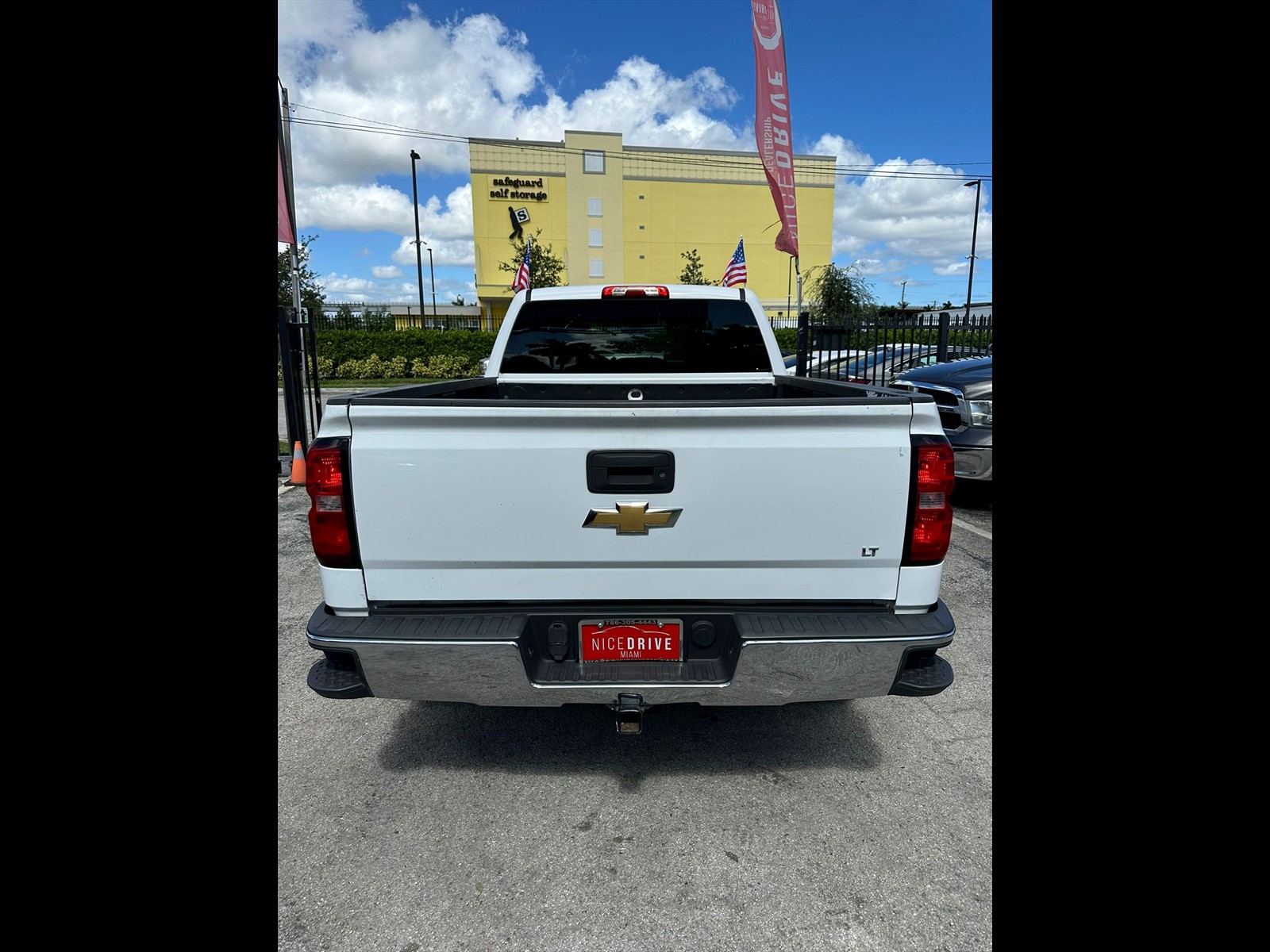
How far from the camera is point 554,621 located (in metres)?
2.28

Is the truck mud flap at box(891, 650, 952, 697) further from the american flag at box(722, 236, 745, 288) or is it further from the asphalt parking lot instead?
the american flag at box(722, 236, 745, 288)

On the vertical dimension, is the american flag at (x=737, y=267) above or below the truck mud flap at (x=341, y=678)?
above

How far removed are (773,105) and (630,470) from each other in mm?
13201

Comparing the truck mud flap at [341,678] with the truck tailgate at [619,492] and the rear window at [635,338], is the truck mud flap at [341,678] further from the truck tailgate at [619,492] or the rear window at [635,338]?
the rear window at [635,338]

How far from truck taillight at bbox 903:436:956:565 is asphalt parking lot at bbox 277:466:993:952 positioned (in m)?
0.93

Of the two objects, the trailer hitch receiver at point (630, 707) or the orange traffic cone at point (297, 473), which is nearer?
the trailer hitch receiver at point (630, 707)

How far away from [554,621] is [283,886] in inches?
48.0

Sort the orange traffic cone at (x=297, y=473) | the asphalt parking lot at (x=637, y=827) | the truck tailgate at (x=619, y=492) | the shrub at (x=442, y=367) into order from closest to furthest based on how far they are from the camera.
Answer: the asphalt parking lot at (x=637, y=827) < the truck tailgate at (x=619, y=492) < the orange traffic cone at (x=297, y=473) < the shrub at (x=442, y=367)

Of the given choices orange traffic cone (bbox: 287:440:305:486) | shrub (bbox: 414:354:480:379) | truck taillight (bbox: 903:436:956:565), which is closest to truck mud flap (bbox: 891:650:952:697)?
truck taillight (bbox: 903:436:956:565)

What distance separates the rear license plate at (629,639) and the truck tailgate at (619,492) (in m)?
0.17

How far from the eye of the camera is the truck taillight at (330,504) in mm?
2164

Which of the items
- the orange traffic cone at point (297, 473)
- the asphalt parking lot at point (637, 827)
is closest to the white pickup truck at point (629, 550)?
the asphalt parking lot at point (637, 827)

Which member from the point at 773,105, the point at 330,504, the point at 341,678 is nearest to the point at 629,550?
the point at 330,504
